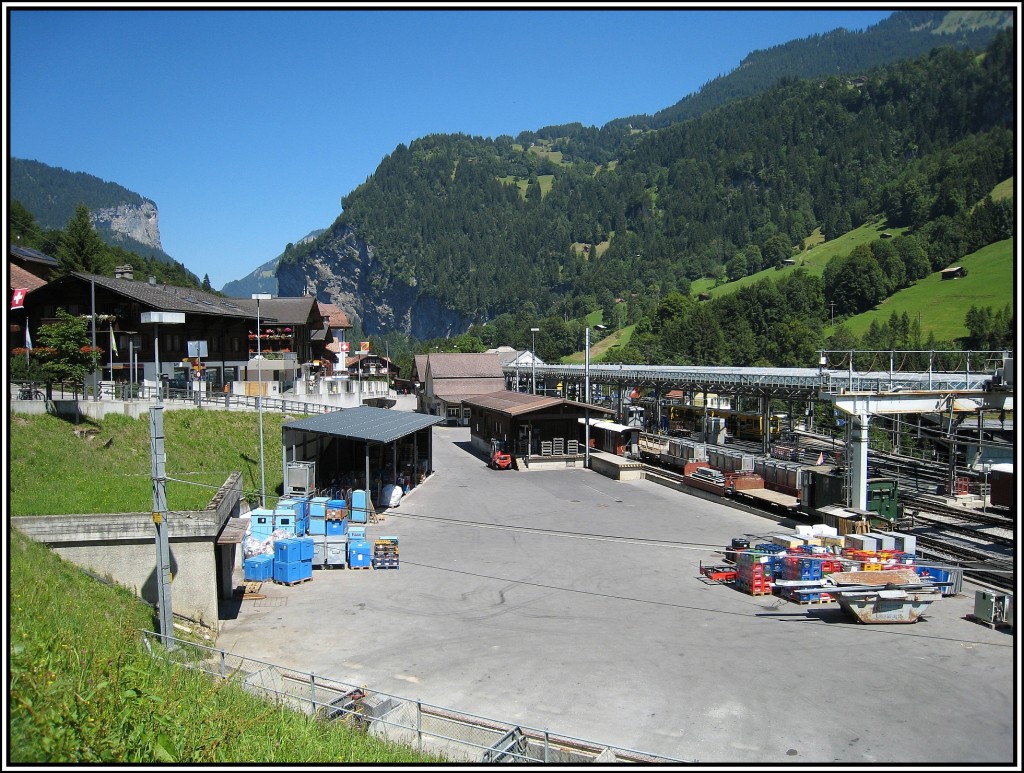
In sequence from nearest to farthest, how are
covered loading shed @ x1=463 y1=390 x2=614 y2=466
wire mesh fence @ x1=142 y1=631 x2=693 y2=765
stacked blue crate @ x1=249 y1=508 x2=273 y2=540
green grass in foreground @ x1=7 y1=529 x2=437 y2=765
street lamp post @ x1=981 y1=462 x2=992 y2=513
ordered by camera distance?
green grass in foreground @ x1=7 y1=529 x2=437 y2=765 < wire mesh fence @ x1=142 y1=631 x2=693 y2=765 < stacked blue crate @ x1=249 y1=508 x2=273 y2=540 < street lamp post @ x1=981 y1=462 x2=992 y2=513 < covered loading shed @ x1=463 y1=390 x2=614 y2=466

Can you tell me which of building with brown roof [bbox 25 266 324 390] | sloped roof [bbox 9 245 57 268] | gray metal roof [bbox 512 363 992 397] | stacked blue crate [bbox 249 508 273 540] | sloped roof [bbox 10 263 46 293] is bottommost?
stacked blue crate [bbox 249 508 273 540]

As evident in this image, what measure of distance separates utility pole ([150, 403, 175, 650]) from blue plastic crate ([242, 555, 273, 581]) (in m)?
6.06

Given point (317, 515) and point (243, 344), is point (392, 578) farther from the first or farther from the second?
point (243, 344)

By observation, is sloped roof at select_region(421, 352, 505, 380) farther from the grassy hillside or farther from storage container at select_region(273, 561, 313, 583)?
the grassy hillside

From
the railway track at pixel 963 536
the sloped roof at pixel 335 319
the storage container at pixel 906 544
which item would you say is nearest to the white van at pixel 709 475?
the railway track at pixel 963 536

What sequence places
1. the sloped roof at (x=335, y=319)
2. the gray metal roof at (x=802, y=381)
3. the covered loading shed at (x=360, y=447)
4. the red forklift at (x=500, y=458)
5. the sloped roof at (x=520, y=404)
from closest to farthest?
1. the covered loading shed at (x=360, y=447)
2. the gray metal roof at (x=802, y=381)
3. the red forklift at (x=500, y=458)
4. the sloped roof at (x=520, y=404)
5. the sloped roof at (x=335, y=319)

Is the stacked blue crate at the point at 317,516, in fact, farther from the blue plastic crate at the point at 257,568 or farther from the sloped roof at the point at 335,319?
the sloped roof at the point at 335,319

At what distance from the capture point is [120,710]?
7.83 meters

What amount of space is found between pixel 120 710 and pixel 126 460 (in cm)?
2071

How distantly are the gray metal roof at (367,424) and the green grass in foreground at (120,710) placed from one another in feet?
50.2

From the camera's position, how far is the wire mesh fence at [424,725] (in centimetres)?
988

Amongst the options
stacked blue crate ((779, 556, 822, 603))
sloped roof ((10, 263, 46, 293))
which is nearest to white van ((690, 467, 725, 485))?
stacked blue crate ((779, 556, 822, 603))

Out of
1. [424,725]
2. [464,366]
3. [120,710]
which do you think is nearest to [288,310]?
[464,366]

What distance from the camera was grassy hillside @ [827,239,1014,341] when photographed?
87.8 meters
